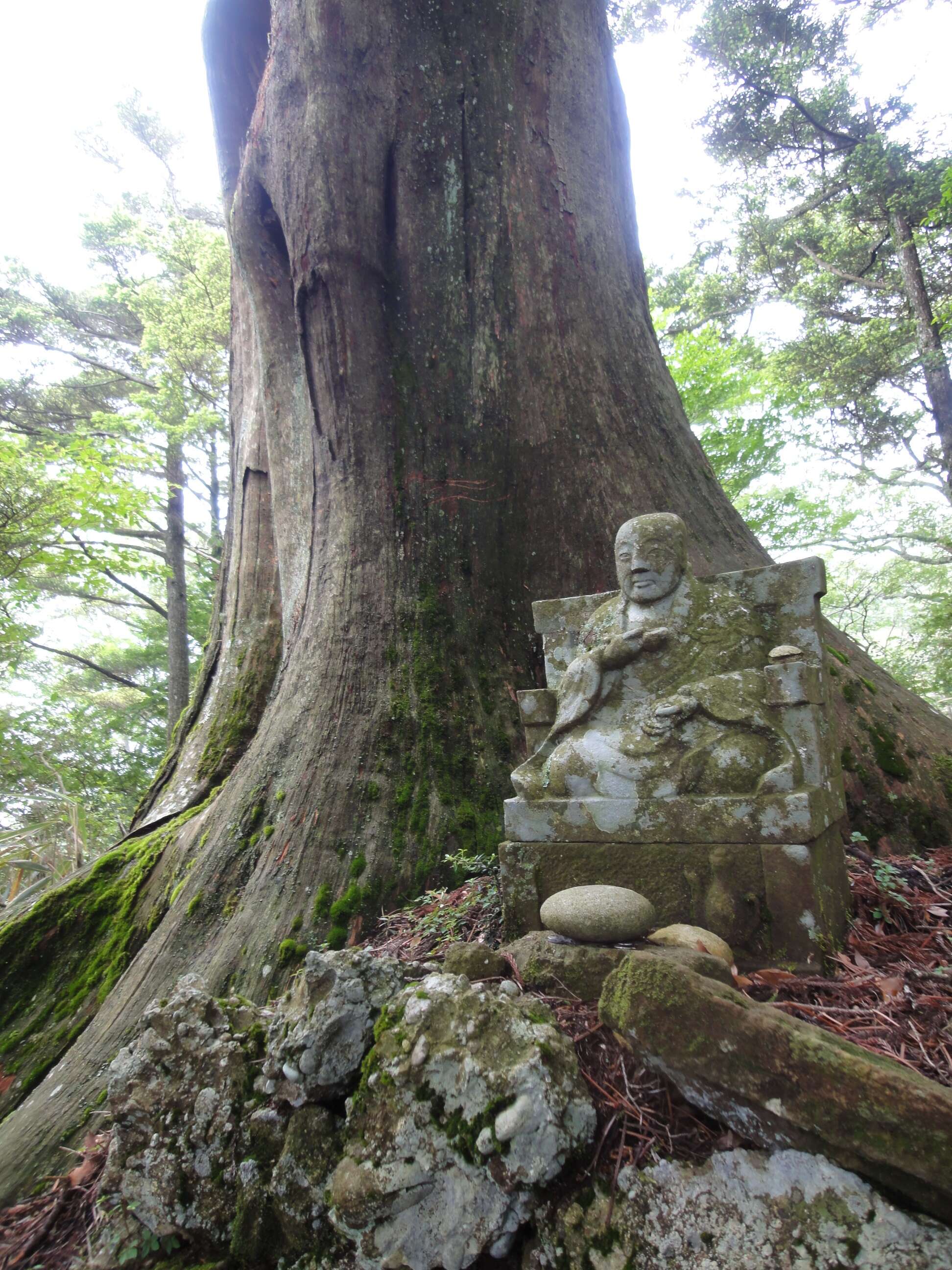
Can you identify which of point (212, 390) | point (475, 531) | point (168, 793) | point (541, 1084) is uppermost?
point (212, 390)

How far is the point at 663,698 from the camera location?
2799 mm

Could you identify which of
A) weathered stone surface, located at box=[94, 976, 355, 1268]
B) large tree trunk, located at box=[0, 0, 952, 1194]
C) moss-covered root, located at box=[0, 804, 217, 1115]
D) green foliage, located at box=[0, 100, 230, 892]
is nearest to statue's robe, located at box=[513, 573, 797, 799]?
large tree trunk, located at box=[0, 0, 952, 1194]

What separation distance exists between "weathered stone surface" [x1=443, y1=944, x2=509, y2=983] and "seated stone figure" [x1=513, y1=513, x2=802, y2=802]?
0.66 meters

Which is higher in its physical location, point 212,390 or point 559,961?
point 212,390

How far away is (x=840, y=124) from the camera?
37.5 feet

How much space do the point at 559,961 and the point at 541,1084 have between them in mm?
569

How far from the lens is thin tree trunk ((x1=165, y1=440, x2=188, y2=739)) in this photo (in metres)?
11.7

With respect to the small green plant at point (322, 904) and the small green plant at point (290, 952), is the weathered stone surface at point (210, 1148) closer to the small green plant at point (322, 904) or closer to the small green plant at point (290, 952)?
the small green plant at point (290, 952)

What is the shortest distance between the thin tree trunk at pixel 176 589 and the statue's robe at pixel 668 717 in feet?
31.5

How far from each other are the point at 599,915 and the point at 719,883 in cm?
51

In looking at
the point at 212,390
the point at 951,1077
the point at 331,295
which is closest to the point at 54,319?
the point at 212,390

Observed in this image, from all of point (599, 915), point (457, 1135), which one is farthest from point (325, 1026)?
point (599, 915)

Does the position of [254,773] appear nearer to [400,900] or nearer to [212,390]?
[400,900]

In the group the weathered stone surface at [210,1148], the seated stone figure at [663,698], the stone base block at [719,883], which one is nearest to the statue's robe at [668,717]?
the seated stone figure at [663,698]
